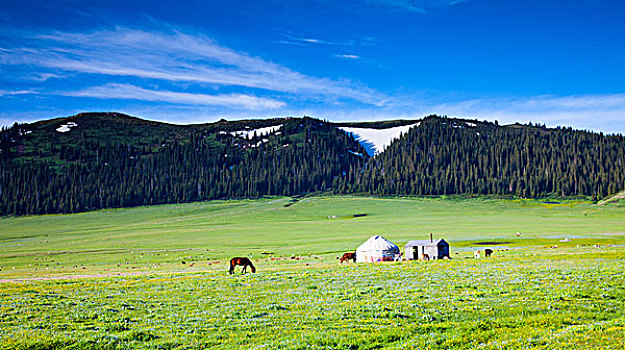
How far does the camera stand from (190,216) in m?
161

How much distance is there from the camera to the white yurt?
59.1 metres

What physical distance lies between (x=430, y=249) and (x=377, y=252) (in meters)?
5.88

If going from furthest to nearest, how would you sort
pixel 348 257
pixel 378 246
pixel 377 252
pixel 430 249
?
pixel 378 246 < pixel 377 252 < pixel 430 249 < pixel 348 257

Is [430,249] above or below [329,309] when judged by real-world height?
below

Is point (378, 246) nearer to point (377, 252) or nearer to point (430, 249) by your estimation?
point (377, 252)

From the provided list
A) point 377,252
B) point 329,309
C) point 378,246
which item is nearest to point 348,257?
point 377,252

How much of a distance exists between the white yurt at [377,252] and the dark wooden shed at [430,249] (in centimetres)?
211

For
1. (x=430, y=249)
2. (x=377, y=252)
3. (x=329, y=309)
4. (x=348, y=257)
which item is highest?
(x=329, y=309)

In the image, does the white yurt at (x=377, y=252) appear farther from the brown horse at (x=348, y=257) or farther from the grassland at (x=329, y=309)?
the grassland at (x=329, y=309)

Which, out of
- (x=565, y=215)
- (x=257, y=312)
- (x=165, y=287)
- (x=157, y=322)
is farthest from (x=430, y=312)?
(x=565, y=215)

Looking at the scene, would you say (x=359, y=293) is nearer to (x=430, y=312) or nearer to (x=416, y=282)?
(x=416, y=282)

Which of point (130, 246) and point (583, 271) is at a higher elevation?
point (583, 271)

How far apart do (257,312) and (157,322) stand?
13.1 ft

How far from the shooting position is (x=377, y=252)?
5934 cm
